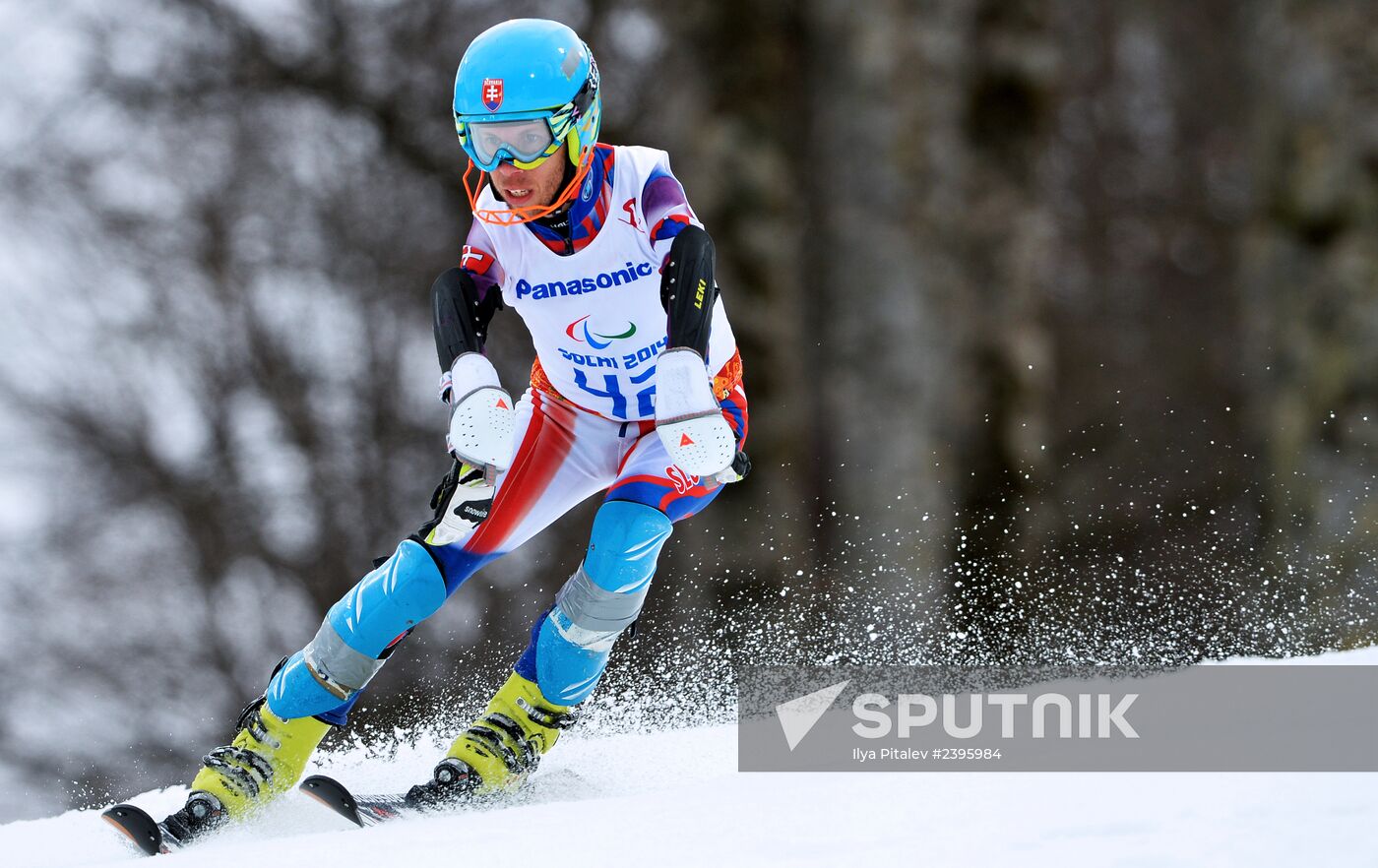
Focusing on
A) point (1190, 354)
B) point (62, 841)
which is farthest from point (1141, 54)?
point (62, 841)

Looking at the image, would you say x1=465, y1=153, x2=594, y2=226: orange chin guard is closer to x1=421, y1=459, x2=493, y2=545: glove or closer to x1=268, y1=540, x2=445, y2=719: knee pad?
x1=421, y1=459, x2=493, y2=545: glove

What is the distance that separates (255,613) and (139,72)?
480cm

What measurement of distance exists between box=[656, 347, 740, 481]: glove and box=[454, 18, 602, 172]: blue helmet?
621 mm

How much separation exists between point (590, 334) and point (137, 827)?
1.67 m

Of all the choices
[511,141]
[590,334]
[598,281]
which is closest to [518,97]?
[511,141]

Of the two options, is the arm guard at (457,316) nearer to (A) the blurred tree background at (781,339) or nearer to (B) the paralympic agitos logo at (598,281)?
(B) the paralympic agitos logo at (598,281)

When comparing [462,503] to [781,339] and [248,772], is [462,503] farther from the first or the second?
[781,339]

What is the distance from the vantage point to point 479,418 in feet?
11.4

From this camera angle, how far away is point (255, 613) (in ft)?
41.3

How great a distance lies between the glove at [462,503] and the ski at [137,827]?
967 mm

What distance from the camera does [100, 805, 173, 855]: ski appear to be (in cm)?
337

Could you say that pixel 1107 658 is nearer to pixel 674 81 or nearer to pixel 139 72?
pixel 674 81

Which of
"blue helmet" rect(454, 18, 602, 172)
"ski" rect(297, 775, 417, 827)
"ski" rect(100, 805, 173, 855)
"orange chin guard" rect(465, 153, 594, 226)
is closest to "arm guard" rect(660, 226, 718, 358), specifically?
"orange chin guard" rect(465, 153, 594, 226)

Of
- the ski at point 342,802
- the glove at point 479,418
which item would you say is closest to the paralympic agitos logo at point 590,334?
the glove at point 479,418
